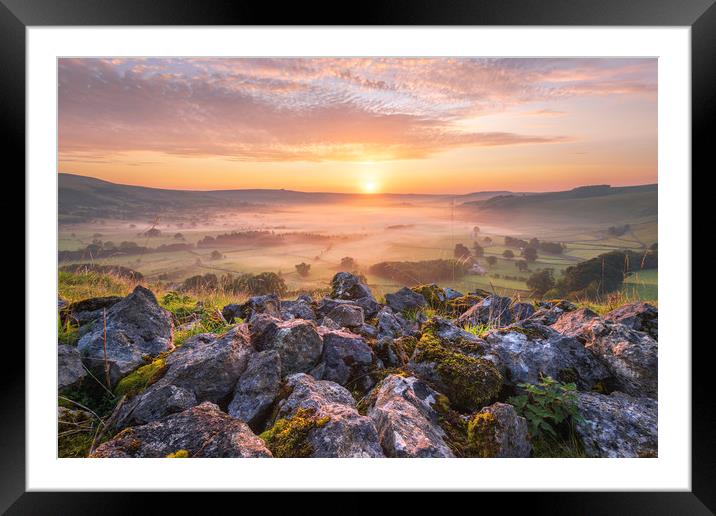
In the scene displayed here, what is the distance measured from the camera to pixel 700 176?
2.87 metres

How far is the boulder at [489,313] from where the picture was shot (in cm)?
479

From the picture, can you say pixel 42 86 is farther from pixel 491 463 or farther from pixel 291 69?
pixel 491 463

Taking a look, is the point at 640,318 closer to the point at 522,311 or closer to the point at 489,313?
the point at 522,311

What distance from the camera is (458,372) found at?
3527 millimetres

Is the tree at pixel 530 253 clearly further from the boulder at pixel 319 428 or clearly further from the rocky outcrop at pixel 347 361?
the boulder at pixel 319 428

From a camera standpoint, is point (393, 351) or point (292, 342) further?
point (393, 351)

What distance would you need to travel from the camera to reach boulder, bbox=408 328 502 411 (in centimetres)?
344

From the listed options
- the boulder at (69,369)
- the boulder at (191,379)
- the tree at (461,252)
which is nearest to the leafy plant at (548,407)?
the boulder at (191,379)

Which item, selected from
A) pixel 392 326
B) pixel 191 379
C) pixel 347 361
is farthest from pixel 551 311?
pixel 191 379

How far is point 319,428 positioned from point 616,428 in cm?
239

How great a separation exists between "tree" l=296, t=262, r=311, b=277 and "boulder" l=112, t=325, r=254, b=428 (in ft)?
9.40
